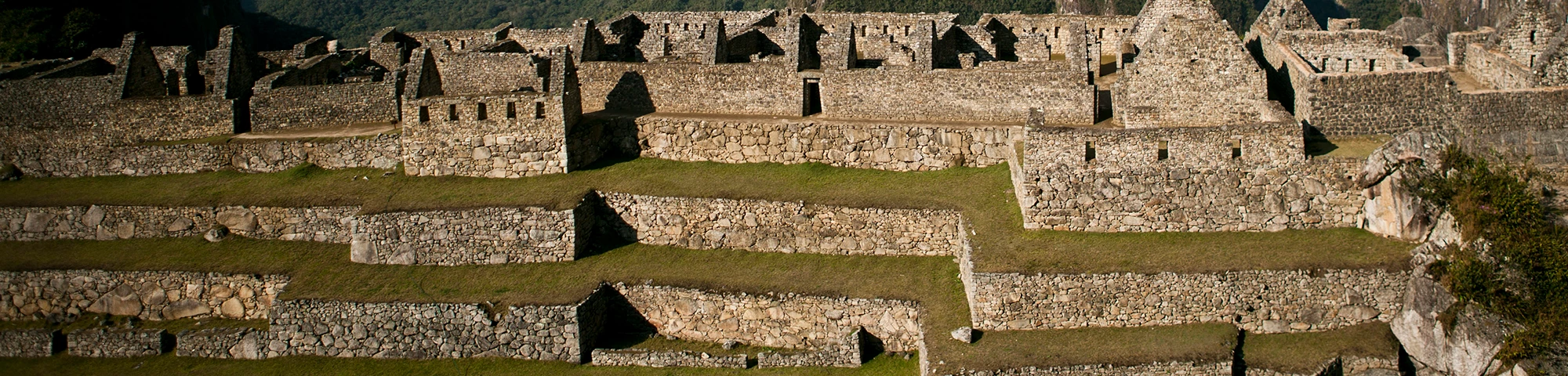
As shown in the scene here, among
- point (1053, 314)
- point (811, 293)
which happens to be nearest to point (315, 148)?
point (811, 293)

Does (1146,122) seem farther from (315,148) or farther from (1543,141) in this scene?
(315,148)

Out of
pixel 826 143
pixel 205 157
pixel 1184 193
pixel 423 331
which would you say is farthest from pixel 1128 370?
pixel 205 157

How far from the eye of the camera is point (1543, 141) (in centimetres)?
2806

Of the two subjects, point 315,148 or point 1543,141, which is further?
point 315,148

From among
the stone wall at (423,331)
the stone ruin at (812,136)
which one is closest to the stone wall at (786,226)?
the stone ruin at (812,136)

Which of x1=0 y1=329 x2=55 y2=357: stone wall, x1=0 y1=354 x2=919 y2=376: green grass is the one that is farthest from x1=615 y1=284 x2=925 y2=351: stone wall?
x1=0 y1=329 x2=55 y2=357: stone wall

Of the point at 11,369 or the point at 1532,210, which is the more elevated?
the point at 1532,210

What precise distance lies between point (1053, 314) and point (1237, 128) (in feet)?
15.8

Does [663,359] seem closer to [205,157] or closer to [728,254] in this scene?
[728,254]

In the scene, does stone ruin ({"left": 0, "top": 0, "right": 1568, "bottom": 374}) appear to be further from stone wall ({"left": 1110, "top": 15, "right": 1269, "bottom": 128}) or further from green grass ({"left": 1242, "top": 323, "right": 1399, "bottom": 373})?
green grass ({"left": 1242, "top": 323, "right": 1399, "bottom": 373})

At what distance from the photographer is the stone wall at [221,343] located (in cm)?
2878

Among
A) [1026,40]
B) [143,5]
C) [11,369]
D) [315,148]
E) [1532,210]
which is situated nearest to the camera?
[1532,210]

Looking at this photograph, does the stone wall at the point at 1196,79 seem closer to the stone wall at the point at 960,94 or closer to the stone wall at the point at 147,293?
the stone wall at the point at 960,94

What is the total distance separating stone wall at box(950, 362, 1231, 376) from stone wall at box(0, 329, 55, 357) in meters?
17.9
